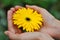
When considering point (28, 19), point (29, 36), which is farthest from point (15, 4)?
point (29, 36)

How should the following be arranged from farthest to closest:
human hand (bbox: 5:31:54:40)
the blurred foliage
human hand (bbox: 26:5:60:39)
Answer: the blurred foliage, human hand (bbox: 26:5:60:39), human hand (bbox: 5:31:54:40)

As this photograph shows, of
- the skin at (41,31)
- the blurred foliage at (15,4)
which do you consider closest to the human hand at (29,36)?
the skin at (41,31)

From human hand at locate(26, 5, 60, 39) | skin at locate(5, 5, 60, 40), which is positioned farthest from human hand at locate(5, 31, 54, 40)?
human hand at locate(26, 5, 60, 39)

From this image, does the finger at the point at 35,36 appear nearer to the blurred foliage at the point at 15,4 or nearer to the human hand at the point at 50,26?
the human hand at the point at 50,26

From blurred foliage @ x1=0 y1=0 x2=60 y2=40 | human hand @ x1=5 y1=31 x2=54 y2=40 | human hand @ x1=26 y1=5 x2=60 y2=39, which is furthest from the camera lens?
blurred foliage @ x1=0 y1=0 x2=60 y2=40

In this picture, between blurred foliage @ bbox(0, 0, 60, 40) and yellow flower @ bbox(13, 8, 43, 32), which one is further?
blurred foliage @ bbox(0, 0, 60, 40)

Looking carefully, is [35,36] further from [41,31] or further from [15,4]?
[15,4]

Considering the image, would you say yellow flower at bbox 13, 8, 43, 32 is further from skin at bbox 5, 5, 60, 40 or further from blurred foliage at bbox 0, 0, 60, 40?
blurred foliage at bbox 0, 0, 60, 40

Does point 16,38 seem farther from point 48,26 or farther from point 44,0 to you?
point 44,0
